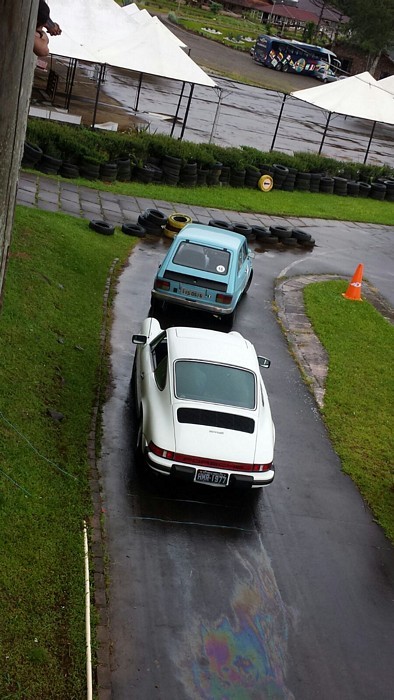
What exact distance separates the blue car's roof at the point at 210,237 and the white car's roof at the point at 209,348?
14.6 feet

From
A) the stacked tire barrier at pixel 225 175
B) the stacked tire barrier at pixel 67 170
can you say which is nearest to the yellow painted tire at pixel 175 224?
the stacked tire barrier at pixel 67 170

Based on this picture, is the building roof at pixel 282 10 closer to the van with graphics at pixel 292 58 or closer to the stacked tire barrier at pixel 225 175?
the van with graphics at pixel 292 58

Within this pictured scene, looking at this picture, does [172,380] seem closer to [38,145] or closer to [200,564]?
[200,564]

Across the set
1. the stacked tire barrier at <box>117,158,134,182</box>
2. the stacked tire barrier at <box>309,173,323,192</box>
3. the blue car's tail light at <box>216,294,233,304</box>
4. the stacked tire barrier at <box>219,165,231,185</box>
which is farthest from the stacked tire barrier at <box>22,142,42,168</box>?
the stacked tire barrier at <box>309,173,323,192</box>

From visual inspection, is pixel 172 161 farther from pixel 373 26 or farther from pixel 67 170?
pixel 373 26

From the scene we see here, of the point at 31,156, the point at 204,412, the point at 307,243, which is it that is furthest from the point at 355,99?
the point at 204,412

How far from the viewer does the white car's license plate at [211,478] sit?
920 centimetres

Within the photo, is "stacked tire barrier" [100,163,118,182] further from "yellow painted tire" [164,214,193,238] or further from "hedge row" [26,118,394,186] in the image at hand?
"yellow painted tire" [164,214,193,238]

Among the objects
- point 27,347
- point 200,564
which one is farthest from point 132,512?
point 27,347

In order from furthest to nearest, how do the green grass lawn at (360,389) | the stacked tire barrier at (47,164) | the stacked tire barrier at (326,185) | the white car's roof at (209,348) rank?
the stacked tire barrier at (326,185) → the stacked tire barrier at (47,164) → the green grass lawn at (360,389) → the white car's roof at (209,348)

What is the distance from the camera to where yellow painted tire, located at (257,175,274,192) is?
27.8 metres

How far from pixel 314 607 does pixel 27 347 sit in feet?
18.7

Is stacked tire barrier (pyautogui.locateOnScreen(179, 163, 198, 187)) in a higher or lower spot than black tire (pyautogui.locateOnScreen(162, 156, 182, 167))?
lower

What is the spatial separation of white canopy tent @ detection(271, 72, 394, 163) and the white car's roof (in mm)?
21392
